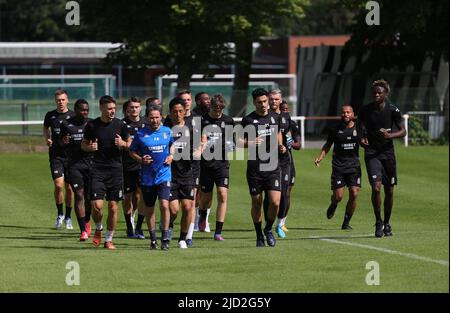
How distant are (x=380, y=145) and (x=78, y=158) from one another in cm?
484

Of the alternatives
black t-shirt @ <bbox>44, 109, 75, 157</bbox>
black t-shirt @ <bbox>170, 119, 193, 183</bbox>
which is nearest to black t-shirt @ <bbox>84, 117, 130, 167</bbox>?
black t-shirt @ <bbox>170, 119, 193, 183</bbox>

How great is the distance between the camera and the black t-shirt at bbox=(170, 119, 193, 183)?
1580cm

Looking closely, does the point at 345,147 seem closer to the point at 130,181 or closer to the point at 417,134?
the point at 130,181

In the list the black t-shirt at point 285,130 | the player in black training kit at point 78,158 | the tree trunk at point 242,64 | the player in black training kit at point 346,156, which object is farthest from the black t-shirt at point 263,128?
the tree trunk at point 242,64

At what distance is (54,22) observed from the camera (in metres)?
90.4

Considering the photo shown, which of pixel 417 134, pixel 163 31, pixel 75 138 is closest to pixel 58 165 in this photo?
pixel 75 138

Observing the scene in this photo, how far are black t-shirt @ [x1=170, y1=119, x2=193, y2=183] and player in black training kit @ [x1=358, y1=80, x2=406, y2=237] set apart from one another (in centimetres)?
283

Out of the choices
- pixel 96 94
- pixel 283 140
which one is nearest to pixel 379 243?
pixel 283 140

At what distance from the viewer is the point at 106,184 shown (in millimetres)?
16078

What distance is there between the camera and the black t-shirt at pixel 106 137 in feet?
52.8

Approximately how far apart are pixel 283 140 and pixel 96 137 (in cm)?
283

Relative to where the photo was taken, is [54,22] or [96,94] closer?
[96,94]

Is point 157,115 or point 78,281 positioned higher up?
point 157,115

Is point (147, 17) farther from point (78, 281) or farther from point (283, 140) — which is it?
point (78, 281)
